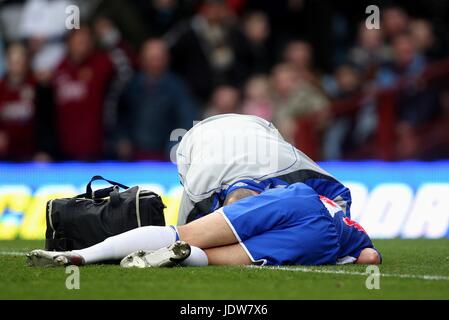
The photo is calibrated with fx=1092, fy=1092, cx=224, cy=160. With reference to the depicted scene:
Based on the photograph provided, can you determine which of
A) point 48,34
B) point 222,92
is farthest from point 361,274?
point 48,34

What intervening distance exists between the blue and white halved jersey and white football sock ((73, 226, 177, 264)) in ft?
1.76

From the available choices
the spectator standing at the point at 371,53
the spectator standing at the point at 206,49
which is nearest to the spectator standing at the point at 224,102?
the spectator standing at the point at 206,49

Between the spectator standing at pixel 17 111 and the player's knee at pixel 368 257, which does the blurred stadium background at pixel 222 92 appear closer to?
the spectator standing at pixel 17 111

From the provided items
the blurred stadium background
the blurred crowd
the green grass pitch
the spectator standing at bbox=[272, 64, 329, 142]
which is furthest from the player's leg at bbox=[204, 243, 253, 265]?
the spectator standing at bbox=[272, 64, 329, 142]

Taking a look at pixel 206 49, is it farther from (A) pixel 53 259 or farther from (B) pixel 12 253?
(A) pixel 53 259

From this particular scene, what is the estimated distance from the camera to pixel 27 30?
1549cm

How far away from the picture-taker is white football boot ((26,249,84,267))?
22.3 feet

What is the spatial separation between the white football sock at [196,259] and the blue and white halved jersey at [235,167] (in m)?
0.45

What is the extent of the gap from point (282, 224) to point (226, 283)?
35.2 inches

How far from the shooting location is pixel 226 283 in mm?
6242

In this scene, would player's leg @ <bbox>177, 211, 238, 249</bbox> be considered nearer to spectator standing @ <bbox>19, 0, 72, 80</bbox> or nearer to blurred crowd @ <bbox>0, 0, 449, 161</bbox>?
blurred crowd @ <bbox>0, 0, 449, 161</bbox>

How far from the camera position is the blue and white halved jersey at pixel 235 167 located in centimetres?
742
